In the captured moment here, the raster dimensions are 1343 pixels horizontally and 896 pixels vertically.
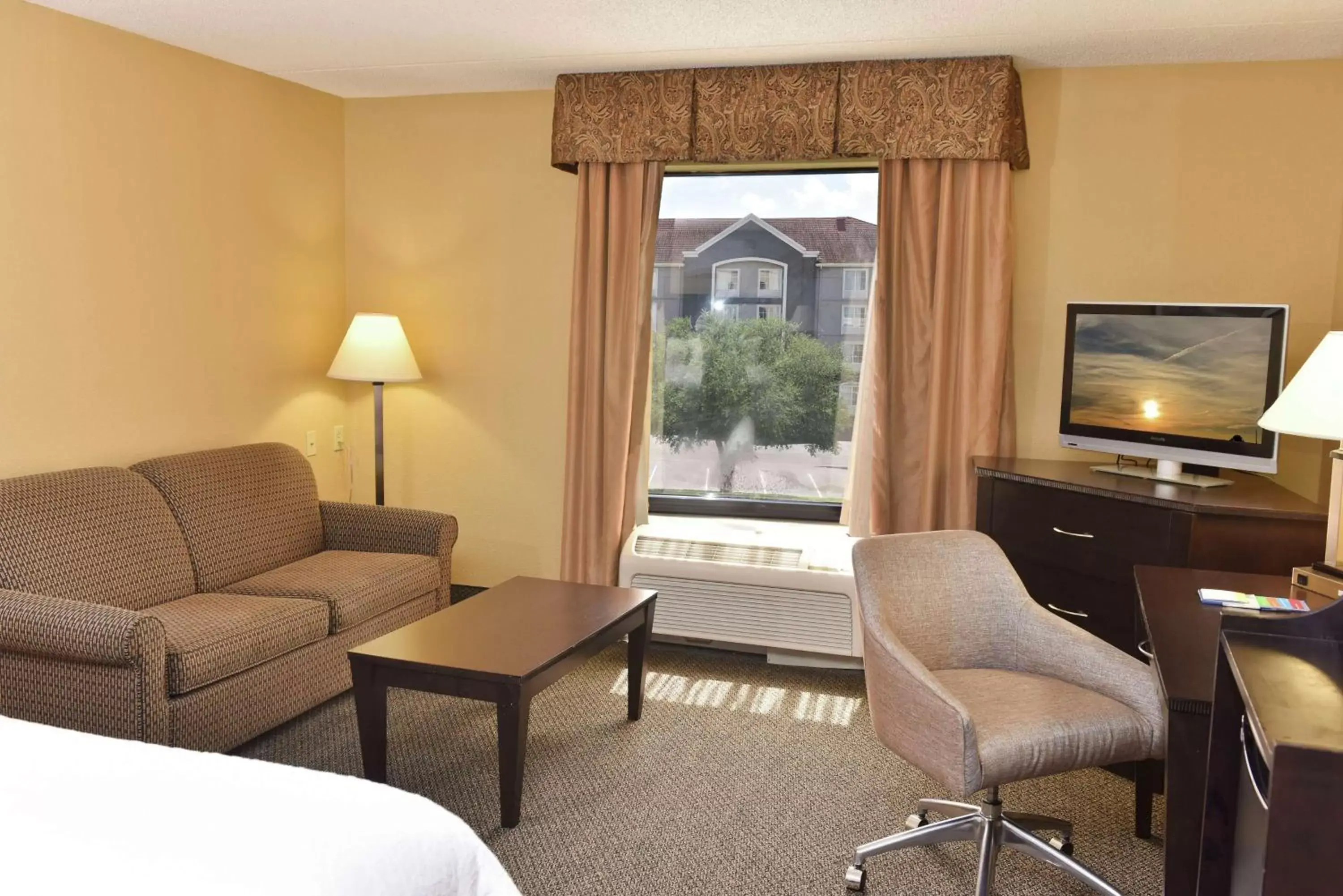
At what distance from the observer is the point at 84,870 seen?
62.4 inches

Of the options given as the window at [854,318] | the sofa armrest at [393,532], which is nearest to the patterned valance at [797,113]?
the window at [854,318]

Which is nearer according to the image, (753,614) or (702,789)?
(702,789)

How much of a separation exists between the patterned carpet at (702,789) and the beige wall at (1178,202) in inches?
62.5

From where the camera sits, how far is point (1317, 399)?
103 inches

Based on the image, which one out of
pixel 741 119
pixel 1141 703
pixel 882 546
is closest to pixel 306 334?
pixel 741 119

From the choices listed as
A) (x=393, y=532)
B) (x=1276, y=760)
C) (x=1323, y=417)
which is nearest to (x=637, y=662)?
(x=393, y=532)

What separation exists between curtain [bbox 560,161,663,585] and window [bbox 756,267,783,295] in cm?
51

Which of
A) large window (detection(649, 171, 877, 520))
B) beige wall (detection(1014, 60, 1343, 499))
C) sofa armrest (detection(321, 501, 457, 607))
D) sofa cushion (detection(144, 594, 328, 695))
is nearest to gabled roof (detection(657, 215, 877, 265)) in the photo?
large window (detection(649, 171, 877, 520))

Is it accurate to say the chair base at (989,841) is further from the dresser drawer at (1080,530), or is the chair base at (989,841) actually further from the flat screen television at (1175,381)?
the flat screen television at (1175,381)

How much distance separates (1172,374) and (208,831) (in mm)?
3409

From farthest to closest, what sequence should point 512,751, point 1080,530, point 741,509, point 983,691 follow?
point 741,509, point 1080,530, point 512,751, point 983,691

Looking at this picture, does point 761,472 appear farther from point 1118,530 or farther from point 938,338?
point 1118,530

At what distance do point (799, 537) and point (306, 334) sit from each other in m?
2.47

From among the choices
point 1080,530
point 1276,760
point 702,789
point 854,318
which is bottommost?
point 702,789
